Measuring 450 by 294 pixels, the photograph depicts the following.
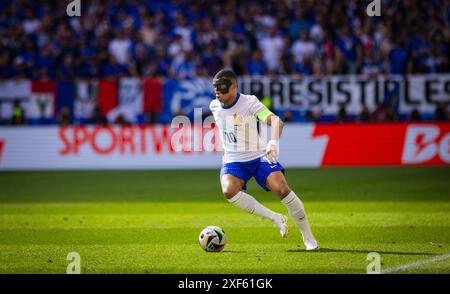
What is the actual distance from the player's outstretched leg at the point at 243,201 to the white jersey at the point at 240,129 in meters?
0.29

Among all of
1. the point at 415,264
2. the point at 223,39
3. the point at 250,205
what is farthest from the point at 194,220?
the point at 223,39

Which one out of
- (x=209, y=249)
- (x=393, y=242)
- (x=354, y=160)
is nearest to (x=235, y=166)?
(x=209, y=249)

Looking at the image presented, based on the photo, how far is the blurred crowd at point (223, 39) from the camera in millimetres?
23766

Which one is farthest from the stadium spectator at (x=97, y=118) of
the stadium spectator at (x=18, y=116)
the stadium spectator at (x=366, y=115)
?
the stadium spectator at (x=366, y=115)

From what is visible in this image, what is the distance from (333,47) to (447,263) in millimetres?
15573

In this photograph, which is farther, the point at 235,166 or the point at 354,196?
the point at 354,196

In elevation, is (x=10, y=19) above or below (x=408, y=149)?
above

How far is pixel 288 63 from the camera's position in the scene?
947 inches

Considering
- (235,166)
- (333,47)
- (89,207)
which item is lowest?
(89,207)

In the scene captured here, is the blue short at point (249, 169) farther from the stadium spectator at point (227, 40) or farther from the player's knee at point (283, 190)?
the stadium spectator at point (227, 40)

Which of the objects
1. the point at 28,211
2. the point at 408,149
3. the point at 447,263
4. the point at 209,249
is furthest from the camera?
the point at 408,149

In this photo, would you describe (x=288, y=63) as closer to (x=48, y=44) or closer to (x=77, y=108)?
(x=77, y=108)

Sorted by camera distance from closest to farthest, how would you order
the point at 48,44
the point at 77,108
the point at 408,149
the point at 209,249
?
1. the point at 209,249
2. the point at 408,149
3. the point at 77,108
4. the point at 48,44

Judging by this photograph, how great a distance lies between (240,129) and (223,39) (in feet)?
49.0
